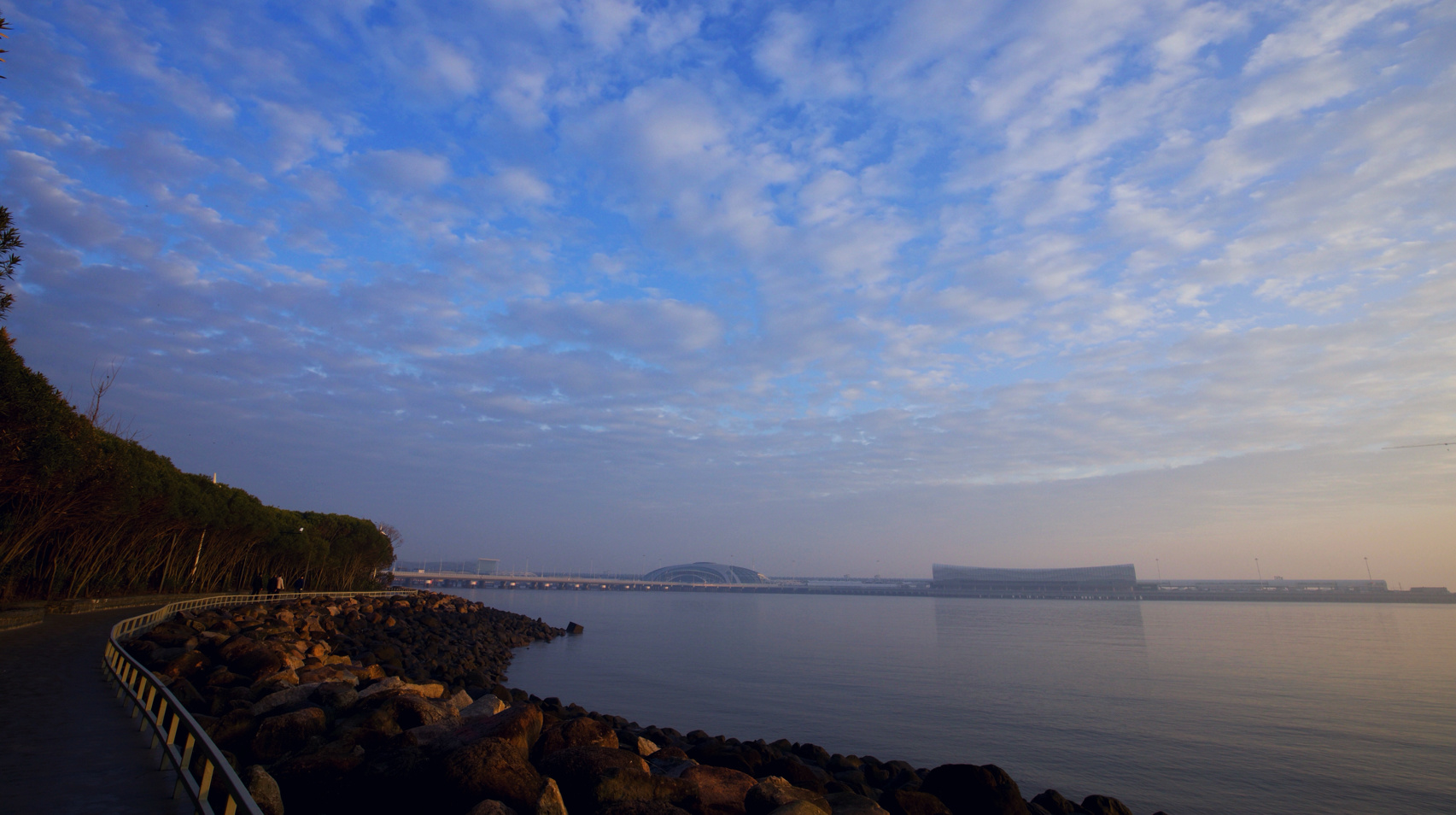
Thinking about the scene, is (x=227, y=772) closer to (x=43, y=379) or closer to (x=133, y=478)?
(x=43, y=379)

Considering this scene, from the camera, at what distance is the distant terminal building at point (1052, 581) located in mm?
162250

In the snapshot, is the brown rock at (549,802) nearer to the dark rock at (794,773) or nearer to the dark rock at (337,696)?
the dark rock at (794,773)

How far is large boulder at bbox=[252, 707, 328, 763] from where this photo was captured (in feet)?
27.1

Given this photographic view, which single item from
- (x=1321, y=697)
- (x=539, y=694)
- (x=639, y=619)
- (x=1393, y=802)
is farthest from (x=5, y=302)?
(x=639, y=619)

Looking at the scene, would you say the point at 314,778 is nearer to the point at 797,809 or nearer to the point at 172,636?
the point at 797,809

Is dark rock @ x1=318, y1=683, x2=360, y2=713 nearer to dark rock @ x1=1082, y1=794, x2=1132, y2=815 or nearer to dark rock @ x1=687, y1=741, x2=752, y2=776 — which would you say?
dark rock @ x1=687, y1=741, x2=752, y2=776

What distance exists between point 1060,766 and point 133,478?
27.3 metres

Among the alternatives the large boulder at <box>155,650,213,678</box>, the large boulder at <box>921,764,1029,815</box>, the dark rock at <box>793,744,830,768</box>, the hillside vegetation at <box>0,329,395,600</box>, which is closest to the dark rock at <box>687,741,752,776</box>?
the dark rock at <box>793,744,830,768</box>

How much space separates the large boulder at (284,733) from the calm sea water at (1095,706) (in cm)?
1107

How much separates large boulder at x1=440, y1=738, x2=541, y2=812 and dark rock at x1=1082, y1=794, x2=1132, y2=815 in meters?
9.13

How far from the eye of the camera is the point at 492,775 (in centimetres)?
685

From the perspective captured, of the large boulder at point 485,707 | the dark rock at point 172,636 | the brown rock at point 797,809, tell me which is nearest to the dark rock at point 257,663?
the dark rock at point 172,636

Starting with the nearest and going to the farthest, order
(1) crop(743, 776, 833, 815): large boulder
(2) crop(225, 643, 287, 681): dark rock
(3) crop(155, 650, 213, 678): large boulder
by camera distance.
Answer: (1) crop(743, 776, 833, 815): large boulder < (3) crop(155, 650, 213, 678): large boulder < (2) crop(225, 643, 287, 681): dark rock

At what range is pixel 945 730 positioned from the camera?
18.6 m
